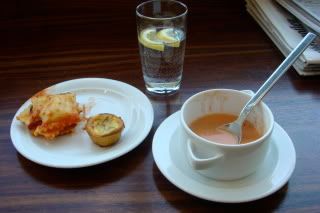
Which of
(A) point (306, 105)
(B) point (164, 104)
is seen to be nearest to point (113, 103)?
(B) point (164, 104)

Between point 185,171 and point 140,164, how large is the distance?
8cm

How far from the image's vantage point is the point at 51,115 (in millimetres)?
598

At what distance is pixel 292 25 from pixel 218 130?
0.41 meters

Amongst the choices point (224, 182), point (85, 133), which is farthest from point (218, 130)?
point (85, 133)

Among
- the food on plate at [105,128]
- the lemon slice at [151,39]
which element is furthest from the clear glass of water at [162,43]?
the food on plate at [105,128]

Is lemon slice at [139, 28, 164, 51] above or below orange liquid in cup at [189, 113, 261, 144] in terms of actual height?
above

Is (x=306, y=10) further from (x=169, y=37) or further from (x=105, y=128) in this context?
(x=105, y=128)

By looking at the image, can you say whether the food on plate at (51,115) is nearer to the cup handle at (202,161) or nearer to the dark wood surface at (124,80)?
the dark wood surface at (124,80)

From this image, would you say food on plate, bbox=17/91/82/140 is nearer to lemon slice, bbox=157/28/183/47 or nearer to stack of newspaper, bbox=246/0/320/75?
lemon slice, bbox=157/28/183/47

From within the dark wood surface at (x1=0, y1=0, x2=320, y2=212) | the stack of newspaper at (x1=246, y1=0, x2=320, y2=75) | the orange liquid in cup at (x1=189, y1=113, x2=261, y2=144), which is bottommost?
the dark wood surface at (x1=0, y1=0, x2=320, y2=212)

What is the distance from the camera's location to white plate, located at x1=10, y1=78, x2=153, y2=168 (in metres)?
0.55

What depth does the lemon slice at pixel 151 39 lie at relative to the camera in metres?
0.68

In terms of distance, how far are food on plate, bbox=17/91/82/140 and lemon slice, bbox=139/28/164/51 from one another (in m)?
0.15

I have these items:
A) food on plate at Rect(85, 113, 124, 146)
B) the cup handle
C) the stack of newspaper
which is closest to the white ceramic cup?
the cup handle
